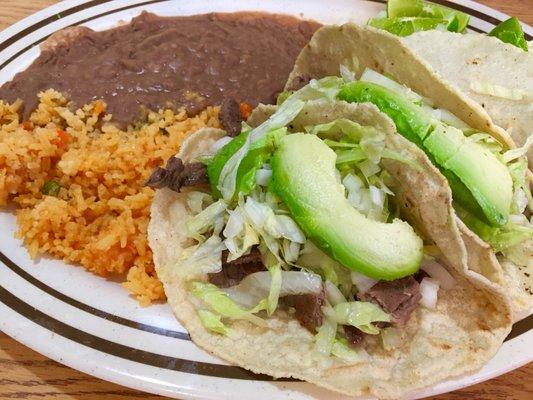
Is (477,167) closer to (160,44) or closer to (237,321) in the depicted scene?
(237,321)

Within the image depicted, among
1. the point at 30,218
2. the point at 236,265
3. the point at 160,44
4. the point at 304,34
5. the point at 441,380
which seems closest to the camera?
the point at 441,380

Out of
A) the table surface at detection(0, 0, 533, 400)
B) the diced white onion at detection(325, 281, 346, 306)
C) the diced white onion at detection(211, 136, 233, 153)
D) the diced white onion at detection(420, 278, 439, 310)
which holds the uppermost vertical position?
the diced white onion at detection(211, 136, 233, 153)

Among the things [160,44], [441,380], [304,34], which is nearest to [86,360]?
[441,380]

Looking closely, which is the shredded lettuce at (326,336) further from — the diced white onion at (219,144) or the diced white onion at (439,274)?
the diced white onion at (219,144)

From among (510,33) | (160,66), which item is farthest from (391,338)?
(510,33)

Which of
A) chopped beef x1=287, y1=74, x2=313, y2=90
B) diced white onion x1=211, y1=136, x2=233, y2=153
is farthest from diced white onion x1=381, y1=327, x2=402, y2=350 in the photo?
chopped beef x1=287, y1=74, x2=313, y2=90

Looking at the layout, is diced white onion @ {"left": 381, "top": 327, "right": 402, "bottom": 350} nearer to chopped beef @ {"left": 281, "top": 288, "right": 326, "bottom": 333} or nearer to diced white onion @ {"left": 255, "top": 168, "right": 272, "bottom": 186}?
chopped beef @ {"left": 281, "top": 288, "right": 326, "bottom": 333}

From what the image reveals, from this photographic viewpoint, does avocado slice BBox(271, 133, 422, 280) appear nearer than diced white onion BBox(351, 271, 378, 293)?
Yes
